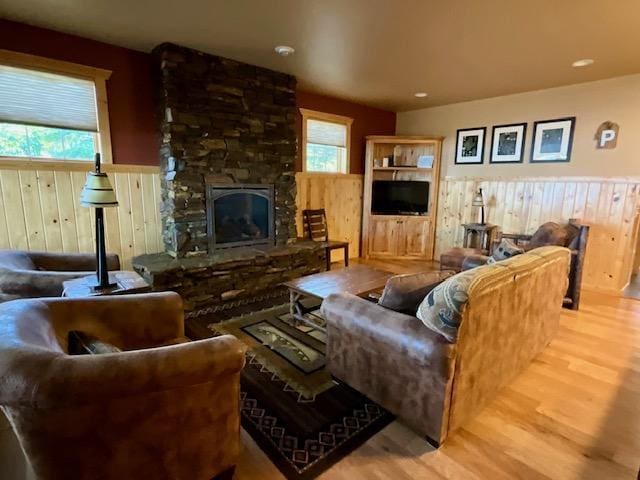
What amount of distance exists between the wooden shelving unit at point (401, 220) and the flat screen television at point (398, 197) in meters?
0.09

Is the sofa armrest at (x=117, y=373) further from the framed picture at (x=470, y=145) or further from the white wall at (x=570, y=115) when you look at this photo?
the framed picture at (x=470, y=145)

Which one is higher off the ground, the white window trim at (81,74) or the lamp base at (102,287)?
the white window trim at (81,74)

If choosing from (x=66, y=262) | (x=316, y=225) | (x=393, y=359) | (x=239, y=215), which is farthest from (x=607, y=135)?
(x=66, y=262)

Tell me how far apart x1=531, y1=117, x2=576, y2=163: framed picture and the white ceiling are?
542 millimetres

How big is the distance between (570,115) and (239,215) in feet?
14.3

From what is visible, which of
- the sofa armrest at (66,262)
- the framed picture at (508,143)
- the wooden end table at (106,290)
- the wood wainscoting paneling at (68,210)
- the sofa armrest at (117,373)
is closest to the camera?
the sofa armrest at (117,373)

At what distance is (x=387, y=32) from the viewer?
2.88 metres

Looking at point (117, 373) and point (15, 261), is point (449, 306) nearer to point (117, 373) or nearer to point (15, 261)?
point (117, 373)

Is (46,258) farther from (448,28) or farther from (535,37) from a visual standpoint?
(535,37)

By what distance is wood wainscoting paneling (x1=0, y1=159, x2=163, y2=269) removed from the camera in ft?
9.73

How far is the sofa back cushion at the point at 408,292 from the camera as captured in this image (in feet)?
6.15

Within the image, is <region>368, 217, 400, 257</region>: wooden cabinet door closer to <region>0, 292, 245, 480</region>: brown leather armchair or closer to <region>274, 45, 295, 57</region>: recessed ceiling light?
<region>274, 45, 295, 57</region>: recessed ceiling light

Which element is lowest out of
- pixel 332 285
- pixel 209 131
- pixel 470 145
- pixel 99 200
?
pixel 332 285

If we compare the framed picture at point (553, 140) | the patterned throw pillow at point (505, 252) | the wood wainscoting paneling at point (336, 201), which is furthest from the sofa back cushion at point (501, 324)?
the wood wainscoting paneling at point (336, 201)
